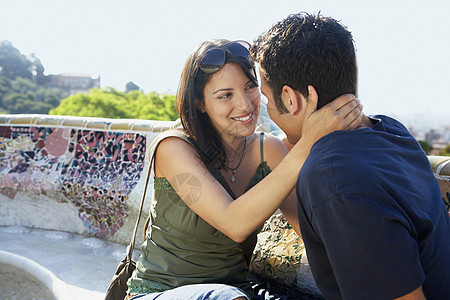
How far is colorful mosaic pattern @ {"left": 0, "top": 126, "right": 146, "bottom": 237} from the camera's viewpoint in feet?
16.1

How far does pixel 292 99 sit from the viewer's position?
5.47 feet

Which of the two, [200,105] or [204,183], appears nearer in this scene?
[204,183]

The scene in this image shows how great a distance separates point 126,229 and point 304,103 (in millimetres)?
3668

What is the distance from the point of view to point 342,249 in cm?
124

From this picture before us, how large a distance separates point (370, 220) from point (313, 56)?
25.4 inches

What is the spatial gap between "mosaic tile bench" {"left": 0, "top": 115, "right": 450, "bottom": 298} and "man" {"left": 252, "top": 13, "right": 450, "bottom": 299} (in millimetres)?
2998

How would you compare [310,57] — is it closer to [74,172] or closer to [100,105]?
[74,172]

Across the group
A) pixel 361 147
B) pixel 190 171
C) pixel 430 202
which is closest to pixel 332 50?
pixel 361 147

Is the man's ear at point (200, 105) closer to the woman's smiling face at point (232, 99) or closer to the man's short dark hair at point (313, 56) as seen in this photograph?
the woman's smiling face at point (232, 99)

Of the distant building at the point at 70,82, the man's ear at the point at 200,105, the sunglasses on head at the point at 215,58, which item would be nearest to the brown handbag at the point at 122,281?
the man's ear at the point at 200,105

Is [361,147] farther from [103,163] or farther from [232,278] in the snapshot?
[103,163]

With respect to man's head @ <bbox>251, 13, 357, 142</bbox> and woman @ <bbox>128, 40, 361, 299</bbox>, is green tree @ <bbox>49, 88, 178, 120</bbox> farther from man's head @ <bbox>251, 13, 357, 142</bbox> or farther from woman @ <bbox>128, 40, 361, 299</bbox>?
man's head @ <bbox>251, 13, 357, 142</bbox>

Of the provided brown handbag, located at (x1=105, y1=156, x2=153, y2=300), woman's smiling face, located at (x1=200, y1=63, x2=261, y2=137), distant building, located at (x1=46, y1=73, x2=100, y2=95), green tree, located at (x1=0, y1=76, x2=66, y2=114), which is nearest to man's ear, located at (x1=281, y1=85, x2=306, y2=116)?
woman's smiling face, located at (x1=200, y1=63, x2=261, y2=137)

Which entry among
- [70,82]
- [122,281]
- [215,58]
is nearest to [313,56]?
[215,58]
